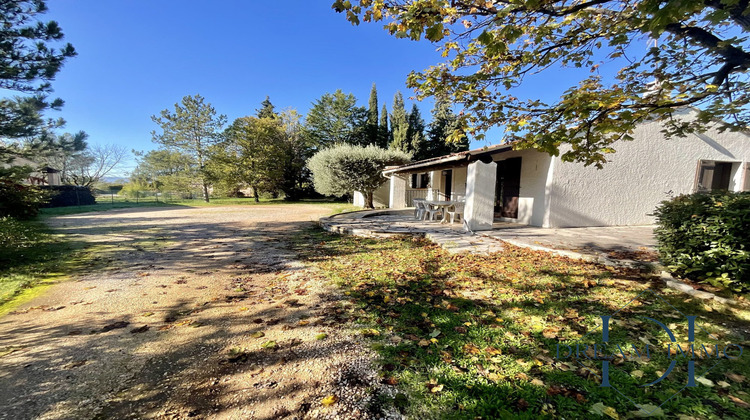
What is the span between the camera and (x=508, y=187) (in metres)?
9.83

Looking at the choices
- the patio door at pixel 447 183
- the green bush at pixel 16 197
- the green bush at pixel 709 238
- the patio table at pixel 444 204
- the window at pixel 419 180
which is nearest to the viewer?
the green bush at pixel 709 238

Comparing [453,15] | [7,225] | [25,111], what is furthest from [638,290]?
[25,111]

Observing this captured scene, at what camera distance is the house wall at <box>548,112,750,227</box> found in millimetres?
8219

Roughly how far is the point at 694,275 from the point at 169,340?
634 cm

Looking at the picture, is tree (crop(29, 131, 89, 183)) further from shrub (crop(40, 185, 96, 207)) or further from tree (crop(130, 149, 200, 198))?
tree (crop(130, 149, 200, 198))

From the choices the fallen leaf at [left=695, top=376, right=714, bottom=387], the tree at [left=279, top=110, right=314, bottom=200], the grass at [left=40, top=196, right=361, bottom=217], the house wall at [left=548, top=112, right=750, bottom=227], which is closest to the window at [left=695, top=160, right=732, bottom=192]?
the house wall at [left=548, top=112, right=750, bottom=227]

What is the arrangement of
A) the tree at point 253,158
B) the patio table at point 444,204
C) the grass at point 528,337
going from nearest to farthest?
the grass at point 528,337
the patio table at point 444,204
the tree at point 253,158

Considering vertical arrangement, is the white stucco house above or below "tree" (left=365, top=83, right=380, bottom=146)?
below

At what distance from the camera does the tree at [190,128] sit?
Result: 95.0 feet

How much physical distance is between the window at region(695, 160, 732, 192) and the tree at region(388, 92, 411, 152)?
18.2 meters

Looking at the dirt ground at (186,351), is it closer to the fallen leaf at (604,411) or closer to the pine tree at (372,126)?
the fallen leaf at (604,411)

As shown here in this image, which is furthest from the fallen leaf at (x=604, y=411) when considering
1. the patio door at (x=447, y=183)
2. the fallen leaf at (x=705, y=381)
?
the patio door at (x=447, y=183)

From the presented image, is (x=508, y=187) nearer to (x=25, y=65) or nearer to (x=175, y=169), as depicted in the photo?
(x=25, y=65)

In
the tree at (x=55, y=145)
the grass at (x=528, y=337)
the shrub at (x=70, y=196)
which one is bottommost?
the grass at (x=528, y=337)
